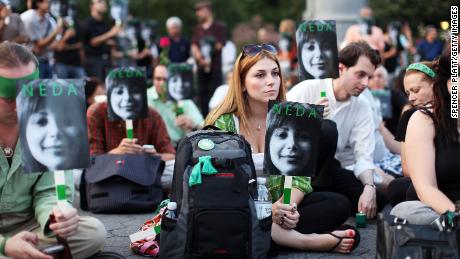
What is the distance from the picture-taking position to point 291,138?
13.8ft

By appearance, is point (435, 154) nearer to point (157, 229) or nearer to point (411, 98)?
point (411, 98)

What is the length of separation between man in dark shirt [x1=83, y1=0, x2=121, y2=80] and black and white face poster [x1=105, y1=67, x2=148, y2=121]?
199 inches

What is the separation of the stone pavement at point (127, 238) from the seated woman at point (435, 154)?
0.77 m

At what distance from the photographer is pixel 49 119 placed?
11.8ft

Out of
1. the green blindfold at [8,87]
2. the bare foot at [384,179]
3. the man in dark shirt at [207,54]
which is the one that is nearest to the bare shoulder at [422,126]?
the green blindfold at [8,87]

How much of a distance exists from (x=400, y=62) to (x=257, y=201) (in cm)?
1171

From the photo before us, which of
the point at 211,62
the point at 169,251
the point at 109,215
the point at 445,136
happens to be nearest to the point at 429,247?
the point at 445,136

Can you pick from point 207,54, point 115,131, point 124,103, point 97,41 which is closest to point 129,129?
point 124,103

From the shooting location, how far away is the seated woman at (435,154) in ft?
13.1

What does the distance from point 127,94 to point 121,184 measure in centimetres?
75

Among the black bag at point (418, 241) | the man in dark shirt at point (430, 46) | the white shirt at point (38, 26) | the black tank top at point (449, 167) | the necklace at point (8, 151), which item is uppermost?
the white shirt at point (38, 26)

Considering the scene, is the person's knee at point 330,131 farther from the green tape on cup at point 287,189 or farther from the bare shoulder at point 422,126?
the bare shoulder at point 422,126

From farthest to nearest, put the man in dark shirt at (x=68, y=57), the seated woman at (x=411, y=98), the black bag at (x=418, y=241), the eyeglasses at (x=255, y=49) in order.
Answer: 1. the man in dark shirt at (x=68, y=57)
2. the seated woman at (x=411, y=98)
3. the eyeglasses at (x=255, y=49)
4. the black bag at (x=418, y=241)

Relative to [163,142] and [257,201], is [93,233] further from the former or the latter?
[163,142]
